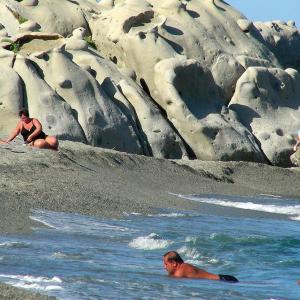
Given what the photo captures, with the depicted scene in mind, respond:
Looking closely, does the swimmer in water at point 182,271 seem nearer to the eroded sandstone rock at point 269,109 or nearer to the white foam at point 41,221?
the white foam at point 41,221

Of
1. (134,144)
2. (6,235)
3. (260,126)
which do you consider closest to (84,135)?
(134,144)

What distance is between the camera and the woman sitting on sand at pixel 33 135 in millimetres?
21938

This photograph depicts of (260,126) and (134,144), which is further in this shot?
(260,126)

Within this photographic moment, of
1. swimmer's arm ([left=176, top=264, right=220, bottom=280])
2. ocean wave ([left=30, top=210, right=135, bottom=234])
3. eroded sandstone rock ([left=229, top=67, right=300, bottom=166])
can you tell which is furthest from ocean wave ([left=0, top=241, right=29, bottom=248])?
eroded sandstone rock ([left=229, top=67, right=300, bottom=166])

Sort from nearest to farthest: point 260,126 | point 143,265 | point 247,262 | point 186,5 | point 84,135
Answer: point 143,265 → point 247,262 → point 84,135 → point 260,126 → point 186,5

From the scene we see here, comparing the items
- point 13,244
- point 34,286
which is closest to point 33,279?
point 34,286

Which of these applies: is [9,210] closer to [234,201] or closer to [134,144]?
[234,201]

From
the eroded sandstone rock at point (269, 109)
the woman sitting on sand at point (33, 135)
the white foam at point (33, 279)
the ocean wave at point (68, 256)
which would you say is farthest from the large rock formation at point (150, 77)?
the white foam at point (33, 279)

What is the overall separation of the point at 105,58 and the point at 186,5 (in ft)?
16.2

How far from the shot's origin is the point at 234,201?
75.1 feet

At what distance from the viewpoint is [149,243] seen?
14617 millimetres

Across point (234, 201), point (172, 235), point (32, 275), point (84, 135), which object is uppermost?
point (32, 275)

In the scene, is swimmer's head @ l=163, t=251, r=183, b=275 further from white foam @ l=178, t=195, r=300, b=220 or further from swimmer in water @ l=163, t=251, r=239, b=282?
white foam @ l=178, t=195, r=300, b=220

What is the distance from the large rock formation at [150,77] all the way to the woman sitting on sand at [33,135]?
3924mm
